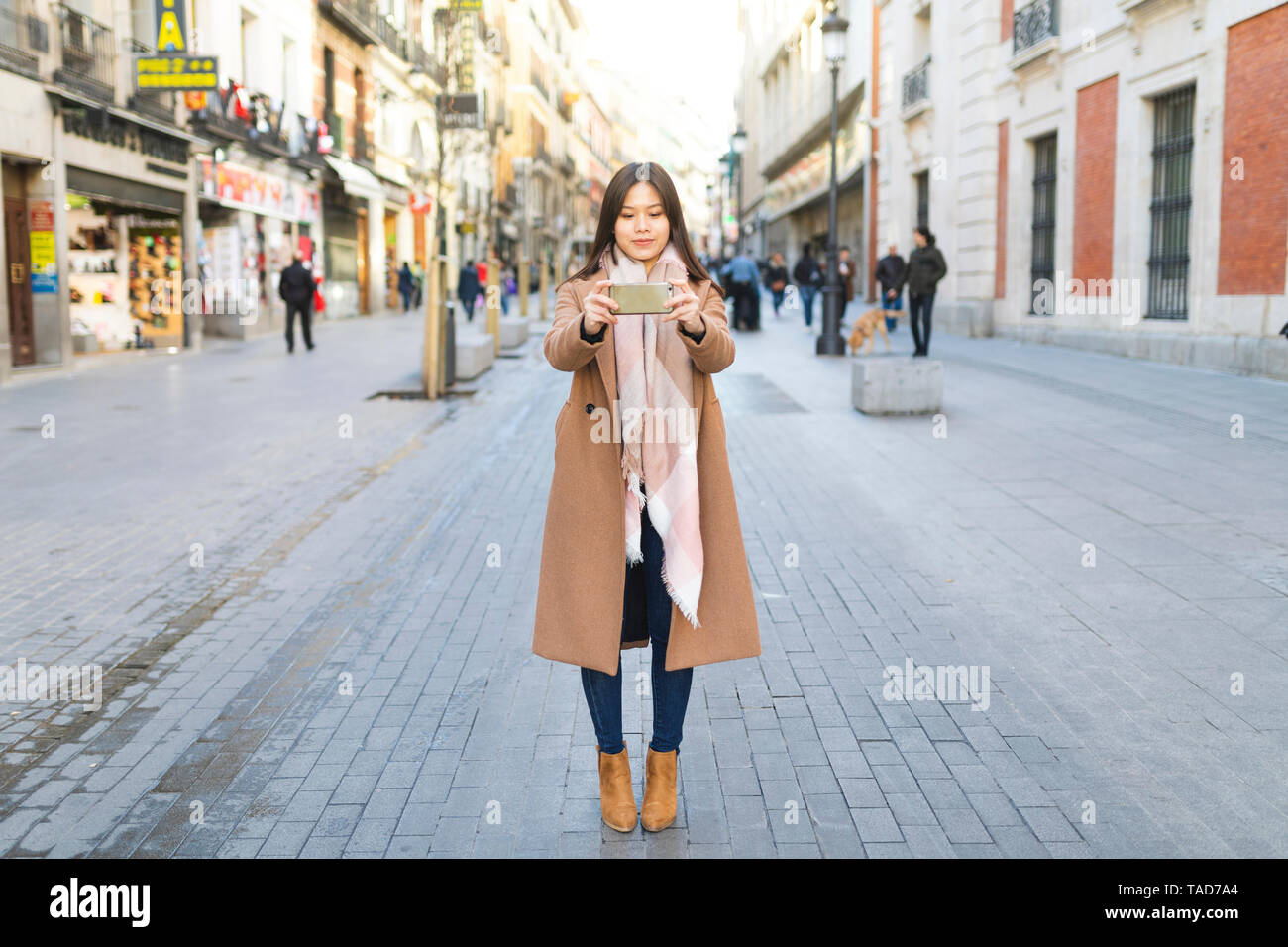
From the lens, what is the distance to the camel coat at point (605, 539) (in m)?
3.09

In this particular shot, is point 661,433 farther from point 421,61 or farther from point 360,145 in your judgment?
→ point 421,61

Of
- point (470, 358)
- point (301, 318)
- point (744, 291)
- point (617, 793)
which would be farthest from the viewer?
point (744, 291)

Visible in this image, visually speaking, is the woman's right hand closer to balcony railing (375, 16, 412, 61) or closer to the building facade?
the building facade

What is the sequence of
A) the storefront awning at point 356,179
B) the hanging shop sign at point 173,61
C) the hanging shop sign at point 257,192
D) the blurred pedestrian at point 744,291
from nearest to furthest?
the hanging shop sign at point 173,61 → the hanging shop sign at point 257,192 → the blurred pedestrian at point 744,291 → the storefront awning at point 356,179

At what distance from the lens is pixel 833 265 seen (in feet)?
57.9

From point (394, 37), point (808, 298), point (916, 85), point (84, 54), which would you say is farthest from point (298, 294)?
point (394, 37)

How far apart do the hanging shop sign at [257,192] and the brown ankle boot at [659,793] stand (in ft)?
74.0

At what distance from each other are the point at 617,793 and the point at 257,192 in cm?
2546

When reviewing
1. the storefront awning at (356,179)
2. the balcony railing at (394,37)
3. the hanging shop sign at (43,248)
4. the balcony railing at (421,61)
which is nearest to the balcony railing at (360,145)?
the storefront awning at (356,179)

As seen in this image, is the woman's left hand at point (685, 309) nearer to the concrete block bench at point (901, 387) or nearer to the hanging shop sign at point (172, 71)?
the concrete block bench at point (901, 387)

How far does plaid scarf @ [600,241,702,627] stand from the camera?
3043mm

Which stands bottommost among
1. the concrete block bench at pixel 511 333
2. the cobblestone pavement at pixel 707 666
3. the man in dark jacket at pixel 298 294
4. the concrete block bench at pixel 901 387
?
the cobblestone pavement at pixel 707 666

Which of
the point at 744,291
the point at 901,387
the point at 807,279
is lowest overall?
the point at 901,387

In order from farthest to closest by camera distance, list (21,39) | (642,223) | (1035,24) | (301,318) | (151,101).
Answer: (301,318) < (151,101) < (1035,24) < (21,39) < (642,223)
